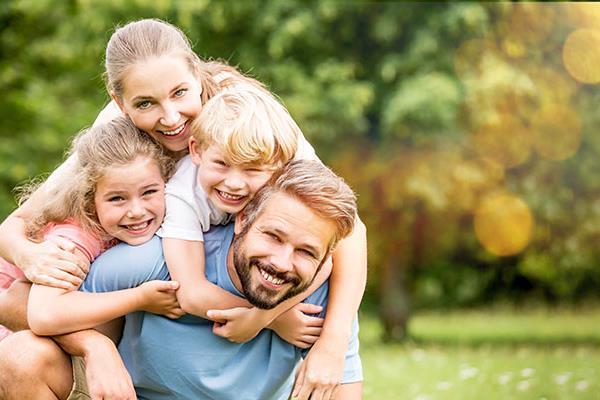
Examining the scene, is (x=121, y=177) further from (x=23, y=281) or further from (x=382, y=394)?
(x=382, y=394)

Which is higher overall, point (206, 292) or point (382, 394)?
point (382, 394)

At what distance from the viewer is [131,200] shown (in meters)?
3.48

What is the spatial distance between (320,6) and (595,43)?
14.3 feet

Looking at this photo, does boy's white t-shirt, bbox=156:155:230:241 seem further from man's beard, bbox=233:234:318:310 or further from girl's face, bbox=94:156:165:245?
man's beard, bbox=233:234:318:310

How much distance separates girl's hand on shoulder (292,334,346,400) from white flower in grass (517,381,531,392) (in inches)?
170

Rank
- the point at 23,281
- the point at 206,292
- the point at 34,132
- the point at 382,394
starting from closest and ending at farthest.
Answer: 1. the point at 206,292
2. the point at 23,281
3. the point at 382,394
4. the point at 34,132

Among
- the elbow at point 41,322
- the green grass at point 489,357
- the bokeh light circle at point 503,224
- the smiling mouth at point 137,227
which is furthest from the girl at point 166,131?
the bokeh light circle at point 503,224

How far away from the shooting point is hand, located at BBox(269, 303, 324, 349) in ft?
11.6

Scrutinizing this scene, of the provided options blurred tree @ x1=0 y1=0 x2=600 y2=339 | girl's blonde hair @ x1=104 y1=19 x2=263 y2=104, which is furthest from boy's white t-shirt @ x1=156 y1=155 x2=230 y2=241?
blurred tree @ x1=0 y1=0 x2=600 y2=339

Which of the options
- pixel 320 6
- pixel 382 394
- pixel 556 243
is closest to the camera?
pixel 382 394

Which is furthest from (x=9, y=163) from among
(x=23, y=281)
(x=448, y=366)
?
(x=23, y=281)

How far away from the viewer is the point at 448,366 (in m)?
9.72

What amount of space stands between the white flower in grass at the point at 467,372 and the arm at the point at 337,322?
5.28m

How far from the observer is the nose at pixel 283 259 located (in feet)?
10.5
